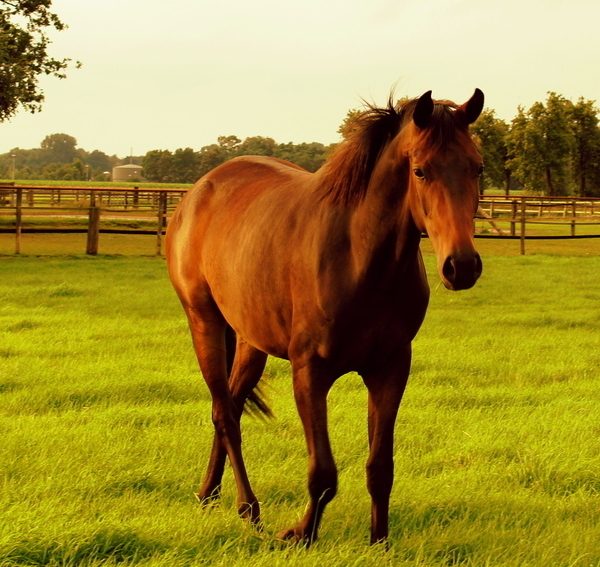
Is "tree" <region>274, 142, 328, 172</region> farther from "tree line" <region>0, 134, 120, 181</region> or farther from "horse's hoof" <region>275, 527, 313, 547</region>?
"tree line" <region>0, 134, 120, 181</region>

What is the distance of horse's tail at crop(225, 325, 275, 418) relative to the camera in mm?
4508

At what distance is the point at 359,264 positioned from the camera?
3129 mm

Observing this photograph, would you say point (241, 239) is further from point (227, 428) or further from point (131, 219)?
point (131, 219)

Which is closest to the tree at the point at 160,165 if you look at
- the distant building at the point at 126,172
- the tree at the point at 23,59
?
the distant building at the point at 126,172

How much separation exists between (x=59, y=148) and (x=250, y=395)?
187 m

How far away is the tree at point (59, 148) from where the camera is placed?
175375 mm

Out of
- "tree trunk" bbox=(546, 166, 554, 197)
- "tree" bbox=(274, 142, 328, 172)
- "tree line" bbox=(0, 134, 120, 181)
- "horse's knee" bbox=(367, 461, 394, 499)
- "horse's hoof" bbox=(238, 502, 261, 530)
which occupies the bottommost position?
"horse's hoof" bbox=(238, 502, 261, 530)

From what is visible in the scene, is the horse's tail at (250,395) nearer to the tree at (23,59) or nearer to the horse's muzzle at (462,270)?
the horse's muzzle at (462,270)

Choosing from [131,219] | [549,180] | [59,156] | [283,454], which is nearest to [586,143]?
[549,180]

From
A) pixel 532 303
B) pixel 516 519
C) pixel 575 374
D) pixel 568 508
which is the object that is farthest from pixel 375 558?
pixel 532 303

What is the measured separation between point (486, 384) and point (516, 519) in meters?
3.02

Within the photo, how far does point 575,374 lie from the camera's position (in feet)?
23.0

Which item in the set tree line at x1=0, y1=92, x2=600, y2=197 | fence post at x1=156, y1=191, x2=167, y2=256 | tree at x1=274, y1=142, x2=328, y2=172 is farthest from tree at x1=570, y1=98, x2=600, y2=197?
tree at x1=274, y1=142, x2=328, y2=172

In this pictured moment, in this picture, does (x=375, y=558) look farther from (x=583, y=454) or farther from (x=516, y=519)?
(x=583, y=454)
